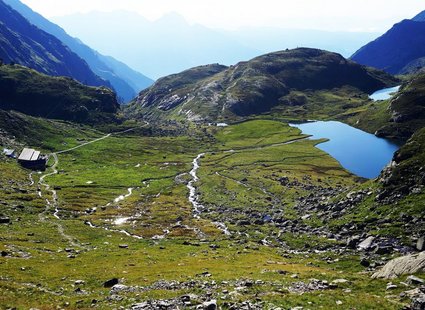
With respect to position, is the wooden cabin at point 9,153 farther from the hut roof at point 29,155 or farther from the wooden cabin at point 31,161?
the hut roof at point 29,155

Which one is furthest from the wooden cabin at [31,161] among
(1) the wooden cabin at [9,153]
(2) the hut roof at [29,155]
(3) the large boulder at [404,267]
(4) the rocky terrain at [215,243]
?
(3) the large boulder at [404,267]

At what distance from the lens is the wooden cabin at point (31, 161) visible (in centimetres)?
18690

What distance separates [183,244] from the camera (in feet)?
287

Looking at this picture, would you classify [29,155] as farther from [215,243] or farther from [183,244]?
[215,243]

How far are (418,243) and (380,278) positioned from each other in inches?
797

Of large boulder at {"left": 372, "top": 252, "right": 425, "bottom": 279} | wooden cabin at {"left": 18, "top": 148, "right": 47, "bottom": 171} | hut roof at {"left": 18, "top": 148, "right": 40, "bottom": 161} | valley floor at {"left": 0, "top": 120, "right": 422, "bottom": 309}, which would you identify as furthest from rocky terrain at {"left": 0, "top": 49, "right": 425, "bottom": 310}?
hut roof at {"left": 18, "top": 148, "right": 40, "bottom": 161}

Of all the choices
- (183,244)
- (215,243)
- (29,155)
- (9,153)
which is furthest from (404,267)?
(9,153)

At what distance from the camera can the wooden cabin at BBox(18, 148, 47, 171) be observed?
187m

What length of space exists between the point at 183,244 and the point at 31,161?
130049mm

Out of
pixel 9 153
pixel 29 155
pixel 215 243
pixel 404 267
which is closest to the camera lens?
pixel 404 267

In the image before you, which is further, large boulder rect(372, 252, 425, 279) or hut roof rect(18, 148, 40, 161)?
hut roof rect(18, 148, 40, 161)

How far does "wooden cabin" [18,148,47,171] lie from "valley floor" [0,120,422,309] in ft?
21.7

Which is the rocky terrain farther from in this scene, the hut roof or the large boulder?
the hut roof

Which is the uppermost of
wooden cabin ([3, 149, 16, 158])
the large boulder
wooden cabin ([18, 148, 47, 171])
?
the large boulder
